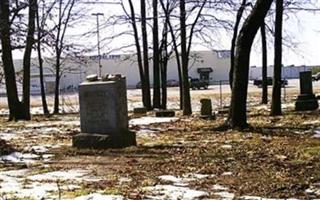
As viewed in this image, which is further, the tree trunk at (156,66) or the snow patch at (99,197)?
the tree trunk at (156,66)

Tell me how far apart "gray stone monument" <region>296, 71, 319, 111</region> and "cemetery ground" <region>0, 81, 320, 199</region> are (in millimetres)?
8178

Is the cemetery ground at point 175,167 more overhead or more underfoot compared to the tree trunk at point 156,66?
more underfoot

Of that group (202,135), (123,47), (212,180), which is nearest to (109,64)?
(123,47)

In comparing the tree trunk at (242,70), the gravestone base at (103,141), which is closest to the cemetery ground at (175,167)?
the gravestone base at (103,141)

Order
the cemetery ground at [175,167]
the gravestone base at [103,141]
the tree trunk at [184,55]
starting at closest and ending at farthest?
the cemetery ground at [175,167]
the gravestone base at [103,141]
the tree trunk at [184,55]

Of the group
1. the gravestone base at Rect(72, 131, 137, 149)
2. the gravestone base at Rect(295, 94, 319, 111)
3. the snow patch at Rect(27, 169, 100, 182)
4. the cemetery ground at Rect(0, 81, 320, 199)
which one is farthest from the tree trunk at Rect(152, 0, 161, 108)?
the snow patch at Rect(27, 169, 100, 182)

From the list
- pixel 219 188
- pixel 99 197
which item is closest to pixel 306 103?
pixel 219 188

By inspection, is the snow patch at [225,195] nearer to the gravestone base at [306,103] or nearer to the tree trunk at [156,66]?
the gravestone base at [306,103]

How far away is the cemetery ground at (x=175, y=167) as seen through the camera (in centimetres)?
761

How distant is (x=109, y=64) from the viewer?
90750mm

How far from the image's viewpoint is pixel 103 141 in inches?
503

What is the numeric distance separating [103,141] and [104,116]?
55cm

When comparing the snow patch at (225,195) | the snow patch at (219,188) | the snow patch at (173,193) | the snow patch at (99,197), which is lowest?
the snow patch at (219,188)

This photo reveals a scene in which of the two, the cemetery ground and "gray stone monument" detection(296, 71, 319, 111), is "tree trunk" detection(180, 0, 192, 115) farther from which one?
the cemetery ground
